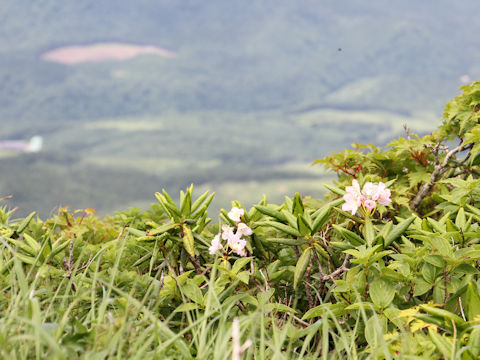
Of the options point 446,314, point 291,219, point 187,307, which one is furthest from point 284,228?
point 446,314

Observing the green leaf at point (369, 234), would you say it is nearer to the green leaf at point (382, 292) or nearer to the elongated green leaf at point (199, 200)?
the green leaf at point (382, 292)

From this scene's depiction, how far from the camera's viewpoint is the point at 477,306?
2078mm

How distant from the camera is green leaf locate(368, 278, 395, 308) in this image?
238cm

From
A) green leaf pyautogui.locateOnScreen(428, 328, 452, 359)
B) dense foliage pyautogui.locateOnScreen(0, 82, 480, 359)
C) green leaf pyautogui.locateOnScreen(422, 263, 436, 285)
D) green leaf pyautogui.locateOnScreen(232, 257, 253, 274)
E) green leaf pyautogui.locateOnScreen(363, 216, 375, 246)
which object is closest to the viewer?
green leaf pyautogui.locateOnScreen(428, 328, 452, 359)

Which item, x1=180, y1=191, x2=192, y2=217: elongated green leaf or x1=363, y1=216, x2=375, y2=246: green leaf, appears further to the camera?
x1=180, y1=191, x2=192, y2=217: elongated green leaf

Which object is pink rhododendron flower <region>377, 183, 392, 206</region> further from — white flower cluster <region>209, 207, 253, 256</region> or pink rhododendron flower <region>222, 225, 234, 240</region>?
pink rhododendron flower <region>222, 225, 234, 240</region>

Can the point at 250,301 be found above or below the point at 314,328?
above

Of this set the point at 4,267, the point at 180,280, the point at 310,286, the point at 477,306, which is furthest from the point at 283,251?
the point at 4,267

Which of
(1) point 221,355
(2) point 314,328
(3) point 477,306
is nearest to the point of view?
(1) point 221,355

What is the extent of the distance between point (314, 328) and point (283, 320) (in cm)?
45

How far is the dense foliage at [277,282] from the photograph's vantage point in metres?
2.01

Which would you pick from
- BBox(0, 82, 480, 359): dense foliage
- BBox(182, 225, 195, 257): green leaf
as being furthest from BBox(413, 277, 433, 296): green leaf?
BBox(182, 225, 195, 257): green leaf

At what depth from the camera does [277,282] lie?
3025 mm

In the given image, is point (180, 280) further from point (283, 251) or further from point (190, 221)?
point (283, 251)
